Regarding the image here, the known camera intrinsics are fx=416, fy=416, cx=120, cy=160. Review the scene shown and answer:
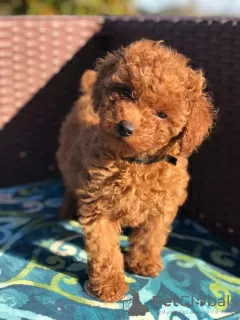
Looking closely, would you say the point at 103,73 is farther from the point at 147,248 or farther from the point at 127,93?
the point at 147,248

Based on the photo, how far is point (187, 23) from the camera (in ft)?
10.7

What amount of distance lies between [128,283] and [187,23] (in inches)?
79.5

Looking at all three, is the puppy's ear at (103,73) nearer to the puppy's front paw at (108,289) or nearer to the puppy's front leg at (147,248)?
the puppy's front leg at (147,248)

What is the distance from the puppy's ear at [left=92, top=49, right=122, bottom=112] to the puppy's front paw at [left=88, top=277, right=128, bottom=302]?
106 centimetres

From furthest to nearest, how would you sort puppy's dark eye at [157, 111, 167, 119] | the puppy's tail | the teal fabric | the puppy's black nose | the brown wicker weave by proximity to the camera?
1. the puppy's tail
2. the brown wicker weave
3. the teal fabric
4. puppy's dark eye at [157, 111, 167, 119]
5. the puppy's black nose

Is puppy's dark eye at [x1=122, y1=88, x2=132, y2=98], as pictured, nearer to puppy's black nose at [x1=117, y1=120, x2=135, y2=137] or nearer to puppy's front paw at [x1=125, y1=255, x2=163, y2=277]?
puppy's black nose at [x1=117, y1=120, x2=135, y2=137]

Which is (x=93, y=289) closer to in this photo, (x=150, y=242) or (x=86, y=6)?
(x=150, y=242)

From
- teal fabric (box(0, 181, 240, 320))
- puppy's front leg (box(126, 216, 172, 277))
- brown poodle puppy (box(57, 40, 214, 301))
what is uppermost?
brown poodle puppy (box(57, 40, 214, 301))

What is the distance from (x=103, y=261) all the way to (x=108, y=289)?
165mm

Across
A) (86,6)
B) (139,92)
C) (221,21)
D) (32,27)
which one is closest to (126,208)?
(139,92)

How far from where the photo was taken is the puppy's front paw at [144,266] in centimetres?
278

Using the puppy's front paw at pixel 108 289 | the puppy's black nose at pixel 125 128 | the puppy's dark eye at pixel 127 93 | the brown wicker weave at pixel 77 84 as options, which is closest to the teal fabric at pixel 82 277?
the puppy's front paw at pixel 108 289

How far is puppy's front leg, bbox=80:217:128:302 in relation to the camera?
2492 millimetres

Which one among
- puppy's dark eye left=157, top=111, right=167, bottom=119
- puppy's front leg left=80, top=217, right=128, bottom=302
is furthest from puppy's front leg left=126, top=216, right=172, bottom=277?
puppy's dark eye left=157, top=111, right=167, bottom=119
